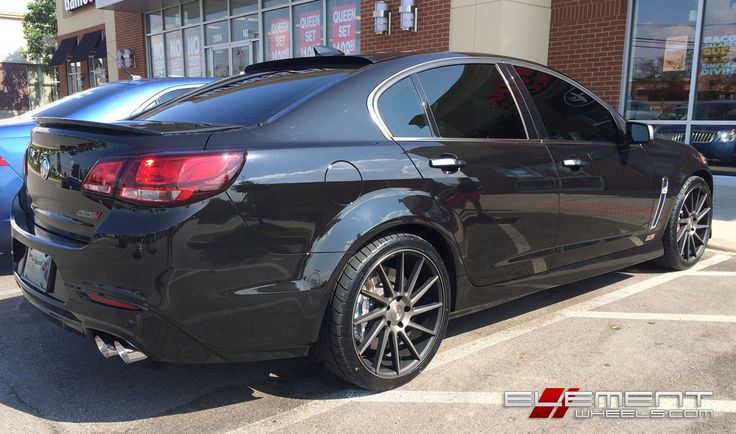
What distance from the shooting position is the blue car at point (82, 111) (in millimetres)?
4391

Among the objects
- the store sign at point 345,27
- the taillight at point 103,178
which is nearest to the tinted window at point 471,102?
the taillight at point 103,178

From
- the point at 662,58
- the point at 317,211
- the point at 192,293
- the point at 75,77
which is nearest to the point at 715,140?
the point at 662,58

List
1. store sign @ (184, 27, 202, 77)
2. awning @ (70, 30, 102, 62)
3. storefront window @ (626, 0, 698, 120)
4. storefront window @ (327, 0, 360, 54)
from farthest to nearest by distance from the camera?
awning @ (70, 30, 102, 62), store sign @ (184, 27, 202, 77), storefront window @ (327, 0, 360, 54), storefront window @ (626, 0, 698, 120)

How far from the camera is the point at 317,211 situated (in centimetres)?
255

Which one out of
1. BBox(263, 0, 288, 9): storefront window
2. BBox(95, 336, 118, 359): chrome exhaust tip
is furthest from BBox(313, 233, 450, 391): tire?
BBox(263, 0, 288, 9): storefront window

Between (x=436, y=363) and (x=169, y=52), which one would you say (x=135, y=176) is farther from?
(x=169, y=52)

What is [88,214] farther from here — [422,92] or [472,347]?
[472,347]

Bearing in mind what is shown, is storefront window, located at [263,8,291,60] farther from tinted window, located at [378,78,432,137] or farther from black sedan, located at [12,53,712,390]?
tinted window, located at [378,78,432,137]

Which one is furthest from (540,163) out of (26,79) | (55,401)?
(26,79)

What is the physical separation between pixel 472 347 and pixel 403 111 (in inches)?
56.2

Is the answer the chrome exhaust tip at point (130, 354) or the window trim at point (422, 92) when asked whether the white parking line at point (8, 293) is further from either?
the window trim at point (422, 92)

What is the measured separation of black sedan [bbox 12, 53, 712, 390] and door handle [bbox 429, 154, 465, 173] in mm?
17

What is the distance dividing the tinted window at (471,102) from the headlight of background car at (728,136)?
264 inches

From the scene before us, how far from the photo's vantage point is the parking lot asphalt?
2682 mm
